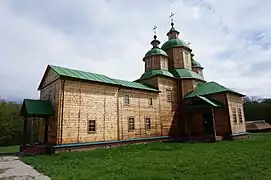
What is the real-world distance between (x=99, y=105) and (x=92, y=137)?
8.08 feet

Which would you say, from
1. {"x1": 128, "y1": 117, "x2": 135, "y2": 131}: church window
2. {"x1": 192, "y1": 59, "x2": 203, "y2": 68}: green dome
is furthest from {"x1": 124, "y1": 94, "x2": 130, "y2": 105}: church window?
{"x1": 192, "y1": 59, "x2": 203, "y2": 68}: green dome

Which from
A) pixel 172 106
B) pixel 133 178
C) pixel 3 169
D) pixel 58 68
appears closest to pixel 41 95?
pixel 58 68

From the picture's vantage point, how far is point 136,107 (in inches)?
752

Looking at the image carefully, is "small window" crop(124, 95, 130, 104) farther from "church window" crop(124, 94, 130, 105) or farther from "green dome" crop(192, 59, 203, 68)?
"green dome" crop(192, 59, 203, 68)

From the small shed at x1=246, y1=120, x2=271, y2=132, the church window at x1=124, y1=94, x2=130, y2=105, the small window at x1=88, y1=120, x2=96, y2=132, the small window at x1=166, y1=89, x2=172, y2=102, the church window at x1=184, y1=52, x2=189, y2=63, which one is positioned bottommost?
the small shed at x1=246, y1=120, x2=271, y2=132

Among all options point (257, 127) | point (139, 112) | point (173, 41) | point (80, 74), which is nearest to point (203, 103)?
point (139, 112)

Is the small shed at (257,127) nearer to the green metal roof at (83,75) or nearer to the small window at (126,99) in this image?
the green metal roof at (83,75)

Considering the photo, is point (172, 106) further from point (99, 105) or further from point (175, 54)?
point (99, 105)

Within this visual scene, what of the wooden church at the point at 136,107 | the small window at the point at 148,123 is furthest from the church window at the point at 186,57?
the small window at the point at 148,123

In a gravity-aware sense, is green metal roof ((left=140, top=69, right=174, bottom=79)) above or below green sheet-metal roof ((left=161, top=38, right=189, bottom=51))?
below

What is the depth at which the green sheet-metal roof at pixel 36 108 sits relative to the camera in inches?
572

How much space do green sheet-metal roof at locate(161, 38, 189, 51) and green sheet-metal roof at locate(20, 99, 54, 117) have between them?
15863 mm

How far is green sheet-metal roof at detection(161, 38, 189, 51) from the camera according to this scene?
25656 mm

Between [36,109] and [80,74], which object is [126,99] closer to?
[80,74]
